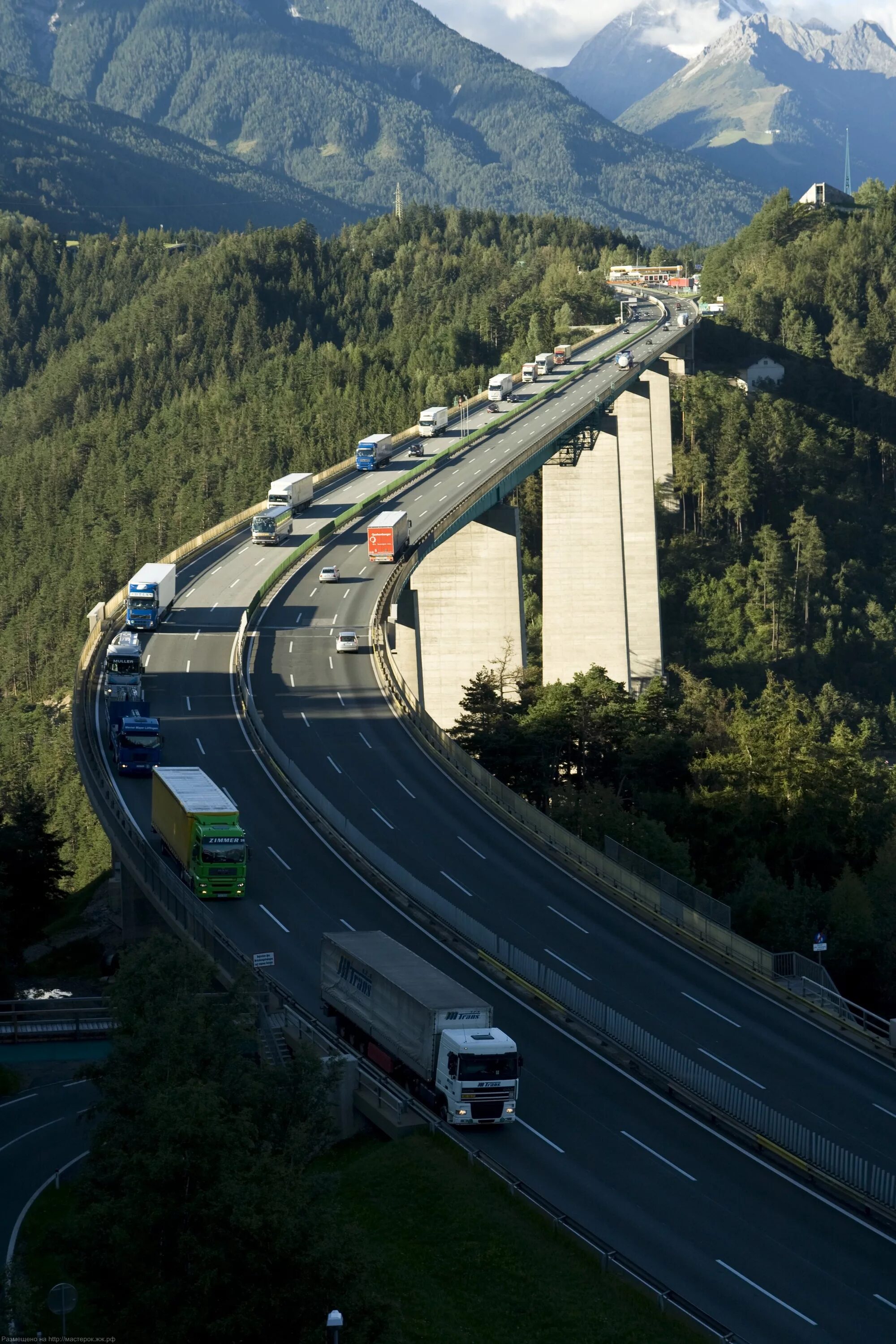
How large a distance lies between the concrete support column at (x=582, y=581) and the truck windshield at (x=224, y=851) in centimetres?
6784

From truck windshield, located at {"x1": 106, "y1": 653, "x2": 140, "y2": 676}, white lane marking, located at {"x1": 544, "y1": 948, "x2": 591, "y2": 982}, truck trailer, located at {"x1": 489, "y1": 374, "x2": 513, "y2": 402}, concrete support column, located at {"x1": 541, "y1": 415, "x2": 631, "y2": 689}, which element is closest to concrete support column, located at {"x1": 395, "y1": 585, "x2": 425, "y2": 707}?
truck windshield, located at {"x1": 106, "y1": 653, "x2": 140, "y2": 676}

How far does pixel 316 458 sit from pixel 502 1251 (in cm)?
15487

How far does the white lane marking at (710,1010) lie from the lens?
43.7 m

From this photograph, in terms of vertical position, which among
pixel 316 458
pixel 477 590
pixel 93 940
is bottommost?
pixel 93 940

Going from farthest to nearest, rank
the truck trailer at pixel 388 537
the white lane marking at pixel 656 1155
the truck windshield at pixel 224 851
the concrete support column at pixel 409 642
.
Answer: the truck trailer at pixel 388 537 < the concrete support column at pixel 409 642 < the truck windshield at pixel 224 851 < the white lane marking at pixel 656 1155

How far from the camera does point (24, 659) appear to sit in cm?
16775

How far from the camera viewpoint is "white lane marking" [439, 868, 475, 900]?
170 ft

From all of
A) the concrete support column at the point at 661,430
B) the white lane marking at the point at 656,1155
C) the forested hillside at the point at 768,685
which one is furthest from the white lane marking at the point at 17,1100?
the concrete support column at the point at 661,430

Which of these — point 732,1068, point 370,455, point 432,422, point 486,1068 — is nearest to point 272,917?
point 486,1068

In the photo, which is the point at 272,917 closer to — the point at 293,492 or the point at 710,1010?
the point at 710,1010

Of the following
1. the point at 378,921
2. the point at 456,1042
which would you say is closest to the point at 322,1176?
the point at 456,1042

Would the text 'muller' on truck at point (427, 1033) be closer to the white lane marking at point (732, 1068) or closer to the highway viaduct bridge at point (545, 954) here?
the highway viaduct bridge at point (545, 954)

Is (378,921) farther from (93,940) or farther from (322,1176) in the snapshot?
(322,1176)

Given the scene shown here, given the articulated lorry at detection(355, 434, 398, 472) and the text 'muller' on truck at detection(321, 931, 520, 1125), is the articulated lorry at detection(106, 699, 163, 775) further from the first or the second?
the articulated lorry at detection(355, 434, 398, 472)
